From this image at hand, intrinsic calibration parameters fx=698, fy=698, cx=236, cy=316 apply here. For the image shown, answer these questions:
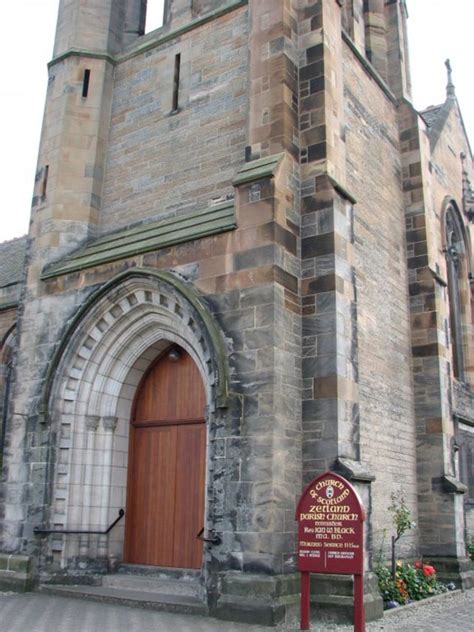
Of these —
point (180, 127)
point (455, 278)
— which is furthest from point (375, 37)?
point (455, 278)

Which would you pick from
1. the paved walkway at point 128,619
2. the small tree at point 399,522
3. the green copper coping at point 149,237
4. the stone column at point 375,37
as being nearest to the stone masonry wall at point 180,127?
the green copper coping at point 149,237

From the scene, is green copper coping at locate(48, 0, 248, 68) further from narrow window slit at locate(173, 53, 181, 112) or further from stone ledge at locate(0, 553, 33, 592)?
stone ledge at locate(0, 553, 33, 592)

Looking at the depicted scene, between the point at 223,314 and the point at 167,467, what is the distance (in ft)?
10.4

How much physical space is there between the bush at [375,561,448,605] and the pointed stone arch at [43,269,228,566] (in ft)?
14.4

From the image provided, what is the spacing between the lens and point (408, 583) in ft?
38.0

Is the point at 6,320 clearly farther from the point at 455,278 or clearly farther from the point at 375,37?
the point at 455,278

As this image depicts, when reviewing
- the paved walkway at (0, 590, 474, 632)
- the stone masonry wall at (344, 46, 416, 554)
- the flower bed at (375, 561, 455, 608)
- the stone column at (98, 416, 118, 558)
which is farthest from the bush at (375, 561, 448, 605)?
the stone column at (98, 416, 118, 558)

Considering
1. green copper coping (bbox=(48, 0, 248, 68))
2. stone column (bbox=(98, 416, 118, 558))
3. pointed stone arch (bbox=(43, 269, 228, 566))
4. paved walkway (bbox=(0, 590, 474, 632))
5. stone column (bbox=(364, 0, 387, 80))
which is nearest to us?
paved walkway (bbox=(0, 590, 474, 632))

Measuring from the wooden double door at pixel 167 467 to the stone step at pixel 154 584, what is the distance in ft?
1.44

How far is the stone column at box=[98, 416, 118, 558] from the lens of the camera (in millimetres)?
11664

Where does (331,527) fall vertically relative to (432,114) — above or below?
below

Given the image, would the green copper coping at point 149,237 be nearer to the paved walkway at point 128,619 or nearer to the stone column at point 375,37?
the paved walkway at point 128,619

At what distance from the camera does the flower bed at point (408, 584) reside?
10.9 metres

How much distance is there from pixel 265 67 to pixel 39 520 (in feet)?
27.7
